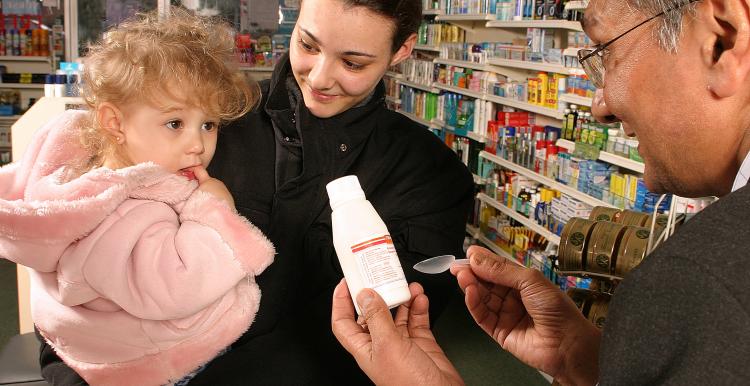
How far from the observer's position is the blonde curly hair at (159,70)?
1487 mm

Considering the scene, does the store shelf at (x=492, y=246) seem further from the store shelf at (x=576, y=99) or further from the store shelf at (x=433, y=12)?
the store shelf at (x=433, y=12)

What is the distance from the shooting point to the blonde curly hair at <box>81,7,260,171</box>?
1487mm

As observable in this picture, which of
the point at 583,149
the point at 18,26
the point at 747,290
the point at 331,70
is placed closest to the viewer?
the point at 747,290

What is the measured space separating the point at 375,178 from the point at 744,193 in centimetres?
105

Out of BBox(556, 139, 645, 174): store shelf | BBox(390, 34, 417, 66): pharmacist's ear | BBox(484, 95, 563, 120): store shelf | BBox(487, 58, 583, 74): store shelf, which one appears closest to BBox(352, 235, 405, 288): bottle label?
BBox(390, 34, 417, 66): pharmacist's ear

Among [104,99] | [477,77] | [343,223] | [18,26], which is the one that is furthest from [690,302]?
[18,26]

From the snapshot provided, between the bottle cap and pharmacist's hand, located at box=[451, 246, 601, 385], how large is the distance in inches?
11.3

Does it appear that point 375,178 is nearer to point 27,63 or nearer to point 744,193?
point 744,193

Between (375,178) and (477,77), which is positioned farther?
(477,77)

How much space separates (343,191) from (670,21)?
2.04ft

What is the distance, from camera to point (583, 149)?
3961 mm

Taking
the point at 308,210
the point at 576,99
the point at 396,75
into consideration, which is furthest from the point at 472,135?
the point at 308,210

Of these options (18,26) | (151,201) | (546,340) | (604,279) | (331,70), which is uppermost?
(18,26)

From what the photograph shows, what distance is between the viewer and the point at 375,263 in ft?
3.98
